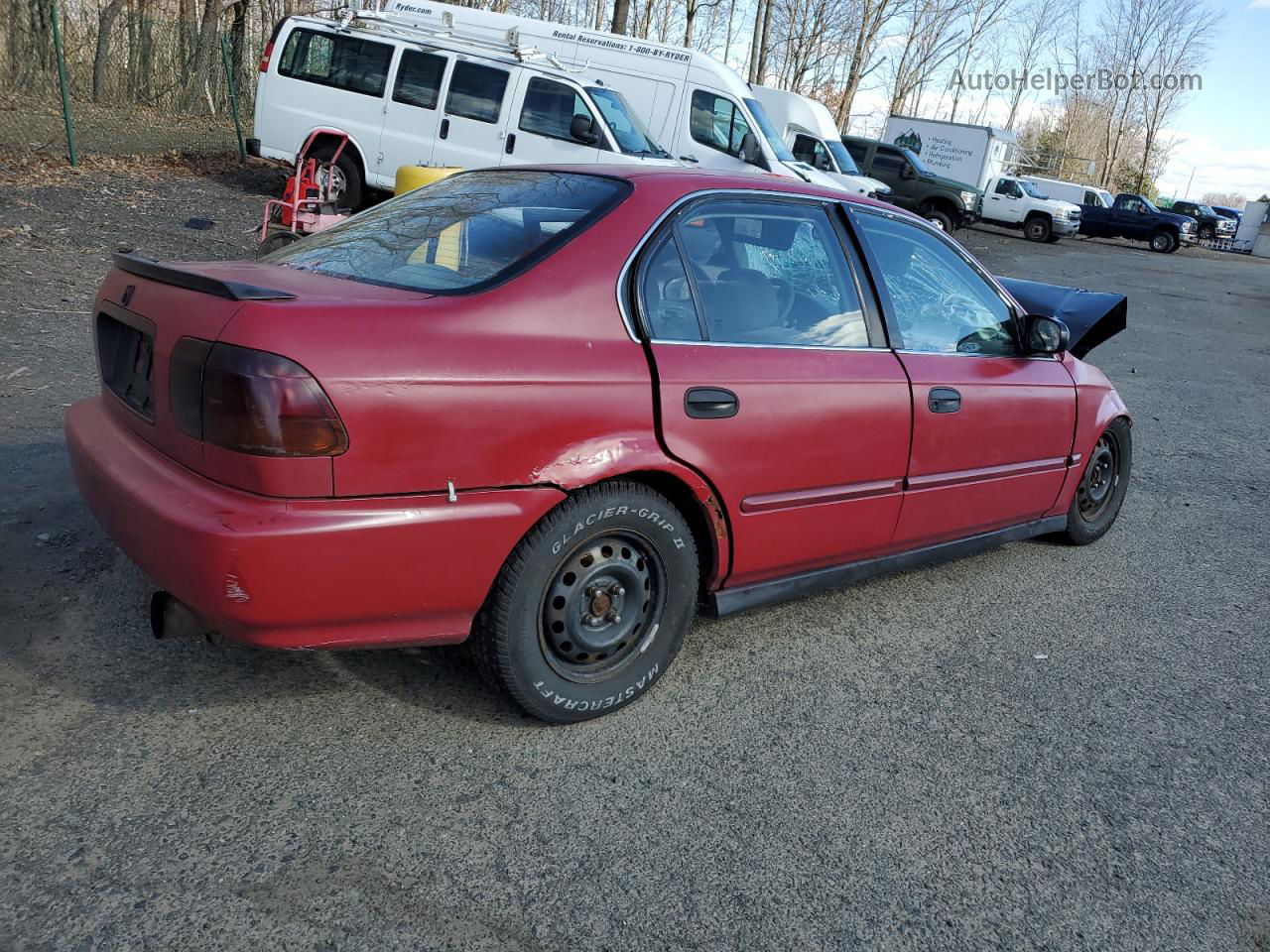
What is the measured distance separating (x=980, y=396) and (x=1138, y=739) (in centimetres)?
136

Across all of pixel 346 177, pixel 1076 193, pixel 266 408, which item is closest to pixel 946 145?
pixel 1076 193

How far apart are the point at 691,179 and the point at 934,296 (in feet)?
3.98

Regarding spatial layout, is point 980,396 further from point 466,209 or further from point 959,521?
point 466,209

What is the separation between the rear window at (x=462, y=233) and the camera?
296cm

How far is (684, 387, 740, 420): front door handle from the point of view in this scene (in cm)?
303

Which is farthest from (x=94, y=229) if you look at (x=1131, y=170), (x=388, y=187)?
(x=1131, y=170)

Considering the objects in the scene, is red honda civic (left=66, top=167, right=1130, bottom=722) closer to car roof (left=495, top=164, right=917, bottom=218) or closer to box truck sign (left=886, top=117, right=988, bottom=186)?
car roof (left=495, top=164, right=917, bottom=218)

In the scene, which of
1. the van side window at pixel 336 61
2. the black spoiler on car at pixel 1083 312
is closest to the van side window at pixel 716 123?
the van side window at pixel 336 61

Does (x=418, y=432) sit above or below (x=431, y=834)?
above

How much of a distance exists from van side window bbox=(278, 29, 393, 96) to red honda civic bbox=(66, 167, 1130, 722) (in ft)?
36.4

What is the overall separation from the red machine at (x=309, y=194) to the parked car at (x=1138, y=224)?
31874 millimetres

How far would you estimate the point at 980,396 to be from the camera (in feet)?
12.9

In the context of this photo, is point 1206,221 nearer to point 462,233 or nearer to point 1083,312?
point 1083,312

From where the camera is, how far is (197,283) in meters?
2.65
